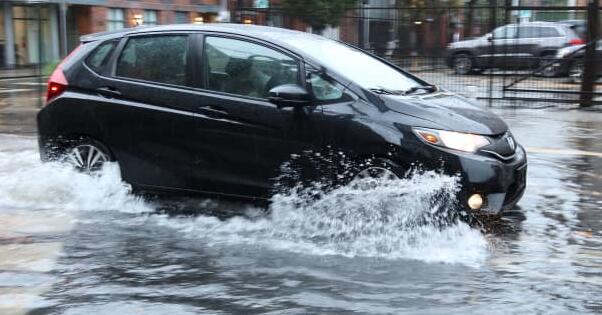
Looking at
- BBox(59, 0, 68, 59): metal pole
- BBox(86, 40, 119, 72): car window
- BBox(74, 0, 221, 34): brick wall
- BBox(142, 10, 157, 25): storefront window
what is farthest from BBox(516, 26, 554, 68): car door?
BBox(142, 10, 157, 25): storefront window

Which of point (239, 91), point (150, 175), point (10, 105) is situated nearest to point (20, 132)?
point (10, 105)

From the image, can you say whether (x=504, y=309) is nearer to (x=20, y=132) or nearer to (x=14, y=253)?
(x=14, y=253)

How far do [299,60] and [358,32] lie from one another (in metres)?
10.7

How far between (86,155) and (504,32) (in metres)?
11.3

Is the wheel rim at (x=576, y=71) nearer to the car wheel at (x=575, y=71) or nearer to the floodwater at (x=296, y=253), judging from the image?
the car wheel at (x=575, y=71)

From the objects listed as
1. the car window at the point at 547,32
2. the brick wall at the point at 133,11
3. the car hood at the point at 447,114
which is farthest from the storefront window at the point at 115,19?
the car hood at the point at 447,114

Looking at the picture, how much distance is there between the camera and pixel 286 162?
5.66 metres

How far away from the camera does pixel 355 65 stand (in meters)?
6.10

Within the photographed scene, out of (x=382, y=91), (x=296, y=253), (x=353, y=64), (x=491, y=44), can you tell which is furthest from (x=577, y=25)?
(x=296, y=253)

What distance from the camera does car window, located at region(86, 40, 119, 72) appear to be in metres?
6.44

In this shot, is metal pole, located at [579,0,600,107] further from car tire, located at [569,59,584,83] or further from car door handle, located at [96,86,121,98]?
car door handle, located at [96,86,121,98]

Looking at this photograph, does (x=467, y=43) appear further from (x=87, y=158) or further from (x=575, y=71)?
(x=87, y=158)

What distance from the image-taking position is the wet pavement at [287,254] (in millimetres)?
4352

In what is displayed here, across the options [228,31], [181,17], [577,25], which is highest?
[181,17]
